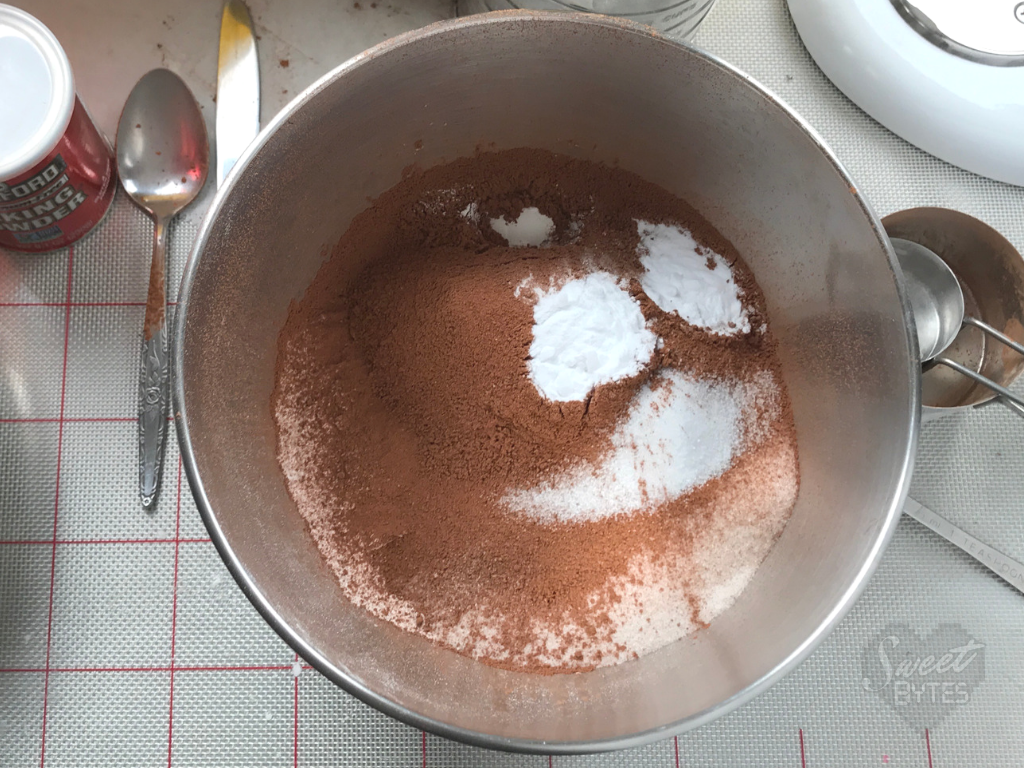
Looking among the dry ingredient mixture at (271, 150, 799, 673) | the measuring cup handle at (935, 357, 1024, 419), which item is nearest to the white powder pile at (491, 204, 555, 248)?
the dry ingredient mixture at (271, 150, 799, 673)

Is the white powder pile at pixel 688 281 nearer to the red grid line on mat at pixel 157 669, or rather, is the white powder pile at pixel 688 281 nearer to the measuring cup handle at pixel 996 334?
the measuring cup handle at pixel 996 334

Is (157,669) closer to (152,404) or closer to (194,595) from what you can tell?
(194,595)

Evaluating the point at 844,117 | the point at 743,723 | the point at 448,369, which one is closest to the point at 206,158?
the point at 448,369

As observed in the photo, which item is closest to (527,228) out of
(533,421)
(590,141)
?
(590,141)

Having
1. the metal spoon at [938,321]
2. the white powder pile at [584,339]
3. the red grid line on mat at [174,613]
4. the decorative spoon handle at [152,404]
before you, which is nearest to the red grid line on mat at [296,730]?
the red grid line on mat at [174,613]

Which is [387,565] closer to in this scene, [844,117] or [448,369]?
[448,369]

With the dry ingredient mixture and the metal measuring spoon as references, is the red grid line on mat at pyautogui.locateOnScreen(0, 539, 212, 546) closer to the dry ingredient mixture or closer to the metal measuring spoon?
the dry ingredient mixture
